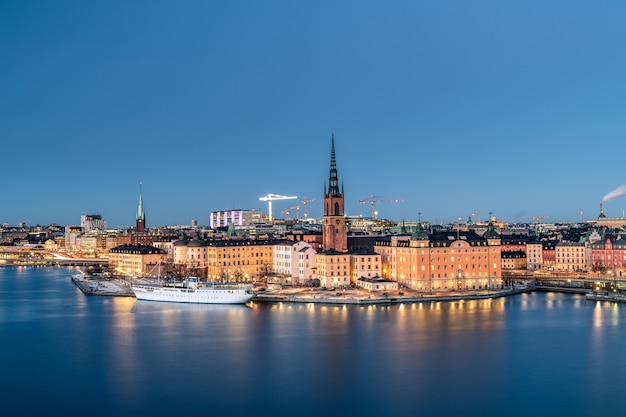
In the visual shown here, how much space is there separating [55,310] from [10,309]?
2.10m

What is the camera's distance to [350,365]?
19375mm

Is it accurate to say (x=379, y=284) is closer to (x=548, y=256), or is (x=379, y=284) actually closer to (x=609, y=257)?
(x=609, y=257)

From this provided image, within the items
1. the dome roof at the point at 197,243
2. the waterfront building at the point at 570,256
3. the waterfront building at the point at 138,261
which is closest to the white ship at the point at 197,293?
the dome roof at the point at 197,243

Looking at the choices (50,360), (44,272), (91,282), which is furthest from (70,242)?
(50,360)

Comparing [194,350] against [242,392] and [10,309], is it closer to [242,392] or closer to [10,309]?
[242,392]

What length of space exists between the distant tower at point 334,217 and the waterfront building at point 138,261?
978cm

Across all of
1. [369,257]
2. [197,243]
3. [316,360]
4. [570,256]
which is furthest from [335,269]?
[570,256]

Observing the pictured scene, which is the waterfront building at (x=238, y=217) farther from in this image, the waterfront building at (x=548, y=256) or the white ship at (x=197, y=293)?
the white ship at (x=197, y=293)

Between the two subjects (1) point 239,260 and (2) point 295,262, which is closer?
(2) point 295,262

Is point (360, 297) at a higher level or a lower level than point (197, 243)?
lower

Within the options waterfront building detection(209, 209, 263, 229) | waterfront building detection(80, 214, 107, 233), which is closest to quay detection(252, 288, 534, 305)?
waterfront building detection(209, 209, 263, 229)

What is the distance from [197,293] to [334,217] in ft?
30.7

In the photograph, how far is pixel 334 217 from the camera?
39.0 meters

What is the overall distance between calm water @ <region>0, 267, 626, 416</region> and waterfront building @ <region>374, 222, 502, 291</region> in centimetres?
370
